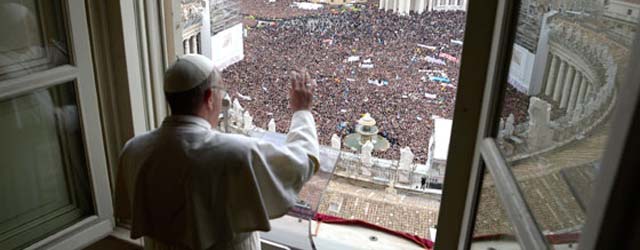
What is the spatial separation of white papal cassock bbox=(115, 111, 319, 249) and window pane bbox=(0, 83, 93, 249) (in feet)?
1.11

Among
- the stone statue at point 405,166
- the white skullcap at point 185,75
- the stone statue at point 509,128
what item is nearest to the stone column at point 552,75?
the stone statue at point 509,128

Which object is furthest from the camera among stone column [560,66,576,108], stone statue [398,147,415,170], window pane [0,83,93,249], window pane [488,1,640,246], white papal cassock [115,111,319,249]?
stone statue [398,147,415,170]

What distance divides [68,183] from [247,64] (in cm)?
95

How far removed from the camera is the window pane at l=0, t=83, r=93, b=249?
117 centimetres

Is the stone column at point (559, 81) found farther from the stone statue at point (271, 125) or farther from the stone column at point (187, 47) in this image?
the stone statue at point (271, 125)

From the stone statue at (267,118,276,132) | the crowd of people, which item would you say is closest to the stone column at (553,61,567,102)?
the crowd of people

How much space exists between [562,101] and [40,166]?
117 centimetres

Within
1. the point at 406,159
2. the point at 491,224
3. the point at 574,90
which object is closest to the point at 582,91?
the point at 574,90

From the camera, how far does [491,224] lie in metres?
0.84

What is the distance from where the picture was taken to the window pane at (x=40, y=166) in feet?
3.82

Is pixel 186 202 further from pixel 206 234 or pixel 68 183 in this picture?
pixel 68 183

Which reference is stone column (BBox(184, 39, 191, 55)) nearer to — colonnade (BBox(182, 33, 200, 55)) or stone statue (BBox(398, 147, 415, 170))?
colonnade (BBox(182, 33, 200, 55))

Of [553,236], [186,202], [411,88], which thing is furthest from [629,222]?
[411,88]

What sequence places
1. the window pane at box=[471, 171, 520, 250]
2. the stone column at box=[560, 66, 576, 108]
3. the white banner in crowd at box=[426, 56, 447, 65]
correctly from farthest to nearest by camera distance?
the white banner in crowd at box=[426, 56, 447, 65] → the window pane at box=[471, 171, 520, 250] → the stone column at box=[560, 66, 576, 108]
